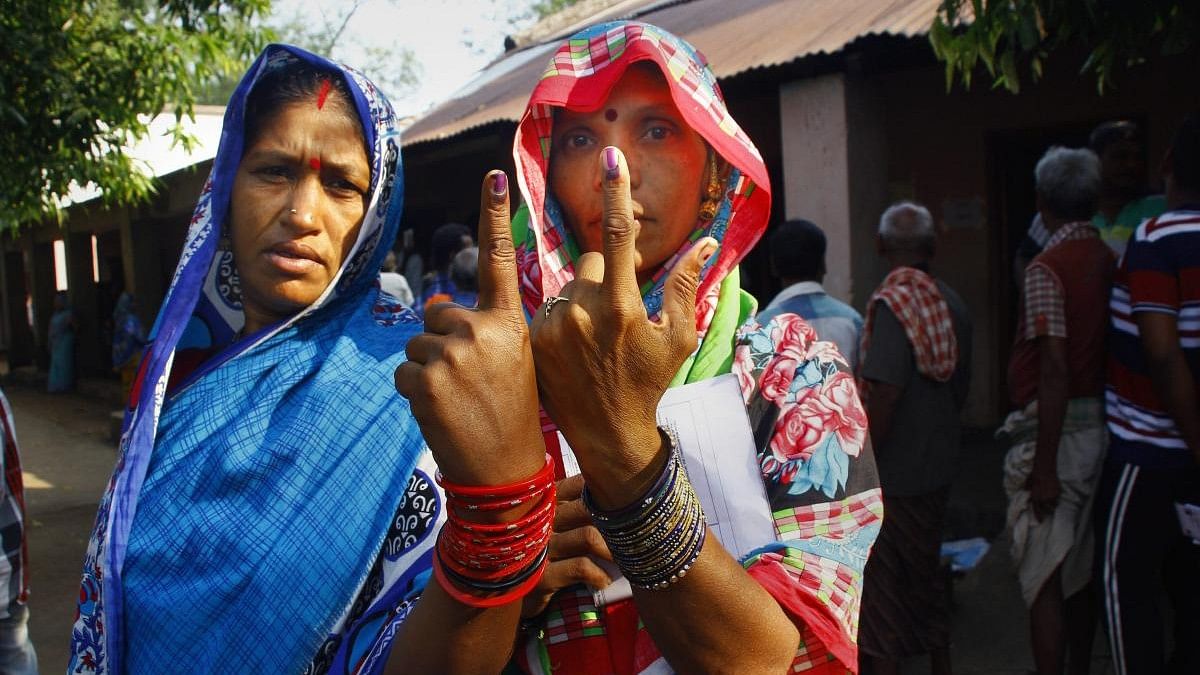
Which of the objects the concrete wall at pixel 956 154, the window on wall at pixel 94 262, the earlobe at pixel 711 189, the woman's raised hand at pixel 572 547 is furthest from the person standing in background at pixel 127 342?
the woman's raised hand at pixel 572 547

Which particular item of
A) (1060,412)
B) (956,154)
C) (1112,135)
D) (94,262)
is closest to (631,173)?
(1060,412)

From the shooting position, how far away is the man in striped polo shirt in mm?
2686

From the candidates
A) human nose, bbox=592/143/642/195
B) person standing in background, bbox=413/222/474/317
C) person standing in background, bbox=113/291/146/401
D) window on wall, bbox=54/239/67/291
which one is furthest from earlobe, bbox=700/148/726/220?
window on wall, bbox=54/239/67/291

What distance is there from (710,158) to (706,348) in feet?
0.98

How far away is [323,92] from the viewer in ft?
5.50

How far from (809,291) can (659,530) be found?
2.93 m

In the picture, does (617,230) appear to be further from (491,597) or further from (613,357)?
(491,597)

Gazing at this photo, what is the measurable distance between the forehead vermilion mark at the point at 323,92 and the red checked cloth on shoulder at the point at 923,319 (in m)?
2.41

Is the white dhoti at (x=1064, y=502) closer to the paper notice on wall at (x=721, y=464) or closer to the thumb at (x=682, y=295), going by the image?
the paper notice on wall at (x=721, y=464)

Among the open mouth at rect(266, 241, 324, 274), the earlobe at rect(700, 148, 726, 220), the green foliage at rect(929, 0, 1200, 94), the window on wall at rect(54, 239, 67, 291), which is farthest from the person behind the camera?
the window on wall at rect(54, 239, 67, 291)

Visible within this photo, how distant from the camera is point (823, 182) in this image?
591 centimetres

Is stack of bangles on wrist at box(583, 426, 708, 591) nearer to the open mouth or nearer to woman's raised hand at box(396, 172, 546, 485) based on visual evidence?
woman's raised hand at box(396, 172, 546, 485)

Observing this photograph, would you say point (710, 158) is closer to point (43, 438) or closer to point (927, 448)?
point (927, 448)

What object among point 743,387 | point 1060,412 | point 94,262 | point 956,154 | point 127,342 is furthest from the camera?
point 94,262
